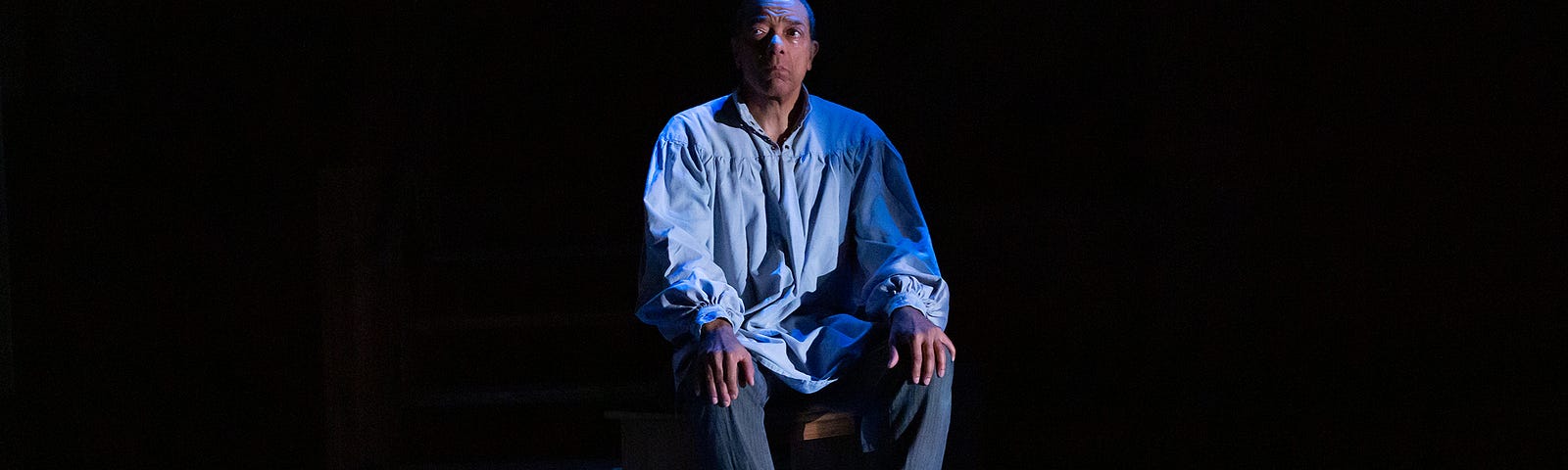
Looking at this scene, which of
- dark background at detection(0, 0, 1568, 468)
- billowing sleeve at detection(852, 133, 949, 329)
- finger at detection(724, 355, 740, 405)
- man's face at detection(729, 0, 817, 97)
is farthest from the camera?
dark background at detection(0, 0, 1568, 468)

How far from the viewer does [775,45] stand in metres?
2.21

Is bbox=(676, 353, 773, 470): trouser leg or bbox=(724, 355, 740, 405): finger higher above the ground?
bbox=(724, 355, 740, 405): finger

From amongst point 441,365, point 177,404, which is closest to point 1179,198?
point 441,365

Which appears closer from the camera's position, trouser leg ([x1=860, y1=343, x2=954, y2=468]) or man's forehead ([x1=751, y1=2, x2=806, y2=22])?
trouser leg ([x1=860, y1=343, x2=954, y2=468])

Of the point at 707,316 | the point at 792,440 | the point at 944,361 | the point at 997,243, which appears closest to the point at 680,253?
the point at 707,316

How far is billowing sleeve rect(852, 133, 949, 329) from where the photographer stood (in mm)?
2088

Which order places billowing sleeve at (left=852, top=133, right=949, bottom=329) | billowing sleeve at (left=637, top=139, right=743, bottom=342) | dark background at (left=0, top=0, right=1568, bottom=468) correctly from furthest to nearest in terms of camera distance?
dark background at (left=0, top=0, right=1568, bottom=468) → billowing sleeve at (left=852, top=133, right=949, bottom=329) → billowing sleeve at (left=637, top=139, right=743, bottom=342)

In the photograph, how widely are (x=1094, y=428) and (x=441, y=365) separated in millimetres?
1890

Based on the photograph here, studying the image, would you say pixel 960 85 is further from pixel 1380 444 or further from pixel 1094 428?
pixel 1380 444

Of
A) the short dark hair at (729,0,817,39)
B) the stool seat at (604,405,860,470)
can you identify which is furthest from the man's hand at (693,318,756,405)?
the short dark hair at (729,0,817,39)

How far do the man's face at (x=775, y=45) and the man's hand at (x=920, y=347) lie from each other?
541mm

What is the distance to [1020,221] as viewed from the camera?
377cm

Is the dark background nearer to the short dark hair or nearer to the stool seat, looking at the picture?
the stool seat

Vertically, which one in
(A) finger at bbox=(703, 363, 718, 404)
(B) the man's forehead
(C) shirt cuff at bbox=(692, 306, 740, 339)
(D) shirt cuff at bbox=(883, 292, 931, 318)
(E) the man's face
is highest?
(B) the man's forehead
